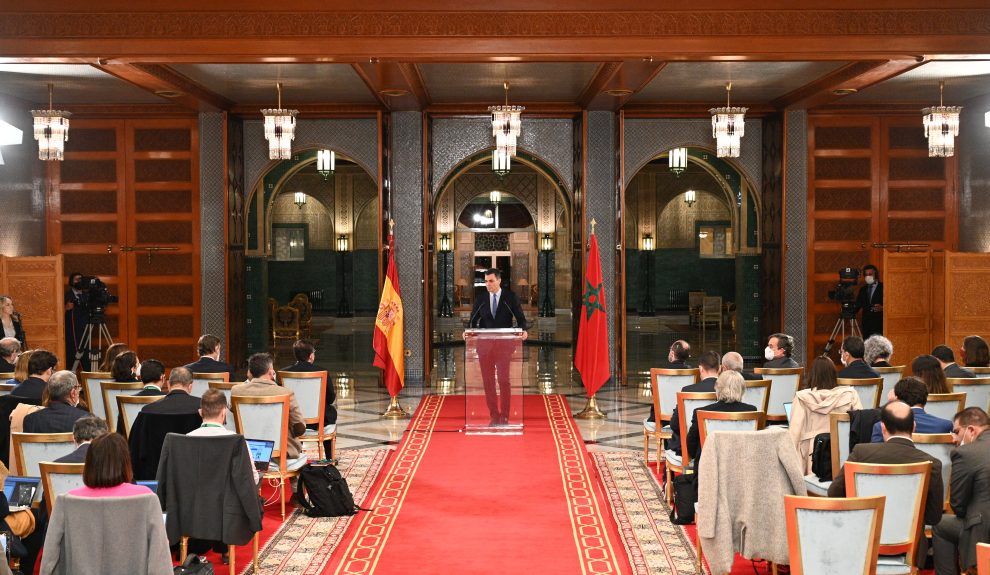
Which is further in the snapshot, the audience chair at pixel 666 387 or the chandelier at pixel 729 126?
the chandelier at pixel 729 126

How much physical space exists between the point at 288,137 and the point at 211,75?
124 centimetres

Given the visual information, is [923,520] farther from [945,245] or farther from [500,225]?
[500,225]

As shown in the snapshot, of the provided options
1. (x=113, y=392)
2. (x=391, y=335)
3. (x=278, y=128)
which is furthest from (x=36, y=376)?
(x=278, y=128)

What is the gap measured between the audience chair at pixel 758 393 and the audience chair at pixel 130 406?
407cm

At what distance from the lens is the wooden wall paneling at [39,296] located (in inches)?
457

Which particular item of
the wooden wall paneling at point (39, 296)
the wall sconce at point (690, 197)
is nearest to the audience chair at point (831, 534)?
the wooden wall paneling at point (39, 296)

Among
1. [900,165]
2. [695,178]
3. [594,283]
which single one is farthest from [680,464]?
[695,178]

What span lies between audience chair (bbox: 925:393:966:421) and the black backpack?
3799 millimetres

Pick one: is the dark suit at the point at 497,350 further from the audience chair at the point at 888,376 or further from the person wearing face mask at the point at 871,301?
the person wearing face mask at the point at 871,301

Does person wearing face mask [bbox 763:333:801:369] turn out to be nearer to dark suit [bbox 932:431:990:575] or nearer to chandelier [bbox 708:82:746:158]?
dark suit [bbox 932:431:990:575]

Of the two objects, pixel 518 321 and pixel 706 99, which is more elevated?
pixel 706 99

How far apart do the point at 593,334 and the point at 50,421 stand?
252 inches

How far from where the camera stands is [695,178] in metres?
25.6

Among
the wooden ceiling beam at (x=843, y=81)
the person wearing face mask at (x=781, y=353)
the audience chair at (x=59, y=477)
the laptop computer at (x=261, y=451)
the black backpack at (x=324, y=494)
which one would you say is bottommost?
the black backpack at (x=324, y=494)
